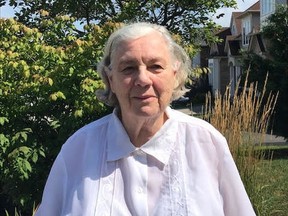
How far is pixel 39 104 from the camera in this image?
206 inches

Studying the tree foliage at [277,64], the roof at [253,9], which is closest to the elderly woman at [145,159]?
the tree foliage at [277,64]

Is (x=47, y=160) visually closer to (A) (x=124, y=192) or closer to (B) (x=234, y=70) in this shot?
(A) (x=124, y=192)

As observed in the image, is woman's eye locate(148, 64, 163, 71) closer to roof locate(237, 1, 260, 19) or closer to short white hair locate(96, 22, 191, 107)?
short white hair locate(96, 22, 191, 107)

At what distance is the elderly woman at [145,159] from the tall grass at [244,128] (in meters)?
3.54

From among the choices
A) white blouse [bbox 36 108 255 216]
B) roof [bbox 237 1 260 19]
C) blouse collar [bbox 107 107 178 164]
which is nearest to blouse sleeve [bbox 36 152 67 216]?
white blouse [bbox 36 108 255 216]

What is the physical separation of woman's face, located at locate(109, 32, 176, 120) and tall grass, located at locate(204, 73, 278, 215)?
3.59 m

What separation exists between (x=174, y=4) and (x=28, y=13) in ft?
9.09

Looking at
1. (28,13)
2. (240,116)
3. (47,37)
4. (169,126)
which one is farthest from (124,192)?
(28,13)

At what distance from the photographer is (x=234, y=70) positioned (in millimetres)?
43969

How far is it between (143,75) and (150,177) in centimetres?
41

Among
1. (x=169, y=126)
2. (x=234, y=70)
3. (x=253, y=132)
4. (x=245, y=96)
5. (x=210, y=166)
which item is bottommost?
(x=234, y=70)

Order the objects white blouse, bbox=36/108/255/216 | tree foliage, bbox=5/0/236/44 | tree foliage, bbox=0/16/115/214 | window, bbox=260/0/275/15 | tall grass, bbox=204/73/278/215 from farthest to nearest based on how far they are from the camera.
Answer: window, bbox=260/0/275/15, tree foliage, bbox=5/0/236/44, tall grass, bbox=204/73/278/215, tree foliage, bbox=0/16/115/214, white blouse, bbox=36/108/255/216

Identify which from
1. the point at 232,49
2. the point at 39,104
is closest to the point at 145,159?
the point at 39,104

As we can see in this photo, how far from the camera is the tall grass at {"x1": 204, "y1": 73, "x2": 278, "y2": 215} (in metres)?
5.69
